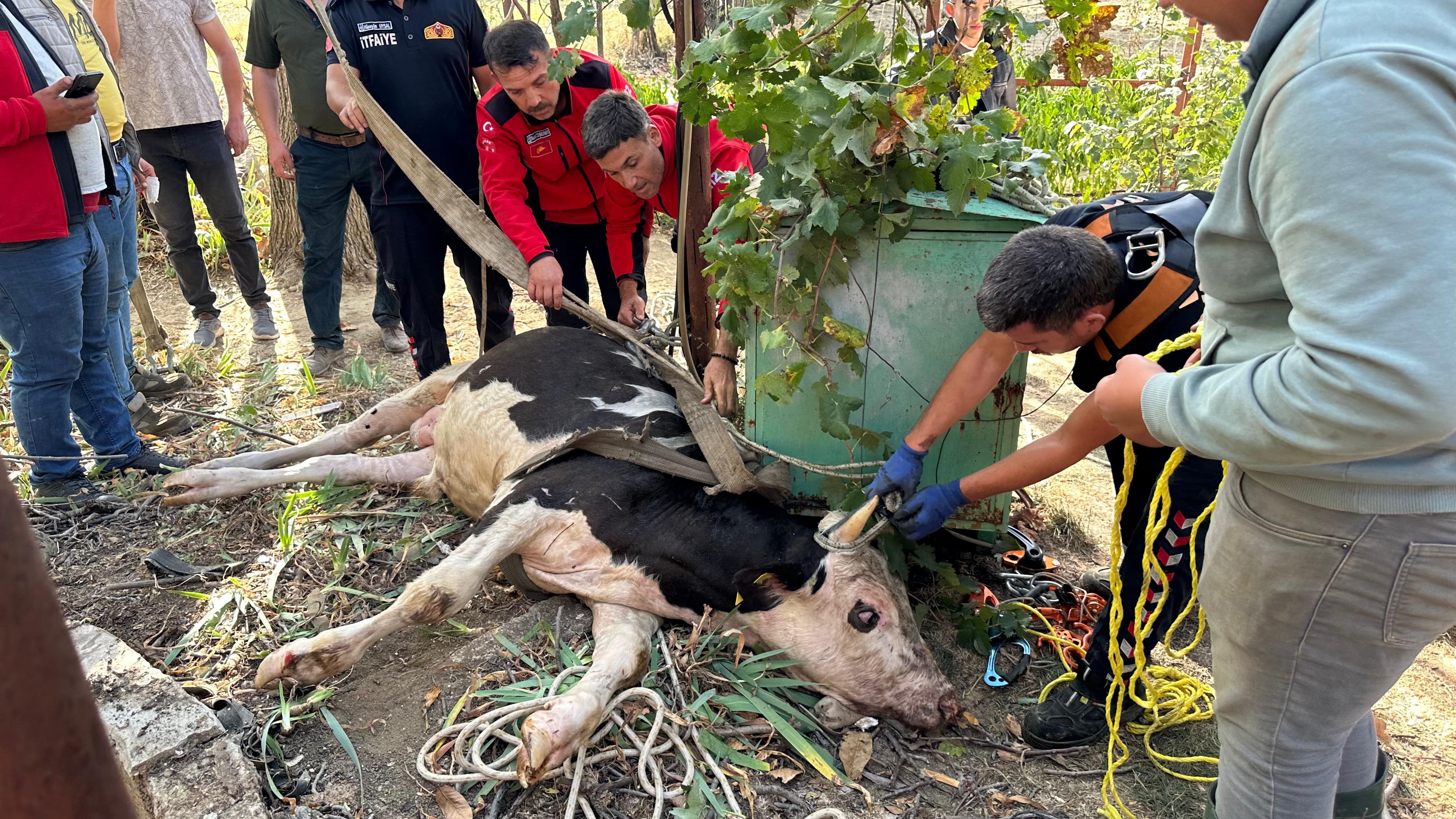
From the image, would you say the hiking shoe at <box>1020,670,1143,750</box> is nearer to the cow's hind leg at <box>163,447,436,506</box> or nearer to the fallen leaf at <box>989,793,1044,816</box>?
the fallen leaf at <box>989,793,1044,816</box>

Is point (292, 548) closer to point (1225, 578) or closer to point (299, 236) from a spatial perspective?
point (1225, 578)

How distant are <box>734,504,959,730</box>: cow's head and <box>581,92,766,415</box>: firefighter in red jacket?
745mm

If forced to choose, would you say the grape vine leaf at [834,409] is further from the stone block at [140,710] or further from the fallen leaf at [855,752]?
the stone block at [140,710]

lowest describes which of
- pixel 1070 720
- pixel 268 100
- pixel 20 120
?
pixel 1070 720

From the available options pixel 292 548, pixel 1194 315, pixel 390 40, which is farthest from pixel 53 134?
pixel 1194 315

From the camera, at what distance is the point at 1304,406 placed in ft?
4.11

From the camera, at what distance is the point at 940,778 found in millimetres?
2605

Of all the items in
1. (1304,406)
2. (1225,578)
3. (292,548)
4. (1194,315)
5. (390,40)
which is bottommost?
(292,548)

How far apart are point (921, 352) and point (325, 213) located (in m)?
3.94

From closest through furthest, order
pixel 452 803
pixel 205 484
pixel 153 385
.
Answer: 1. pixel 452 803
2. pixel 205 484
3. pixel 153 385

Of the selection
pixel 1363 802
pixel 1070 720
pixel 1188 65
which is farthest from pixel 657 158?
pixel 1188 65

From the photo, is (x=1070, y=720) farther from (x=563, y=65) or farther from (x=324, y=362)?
(x=324, y=362)

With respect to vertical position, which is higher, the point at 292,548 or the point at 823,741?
the point at 292,548

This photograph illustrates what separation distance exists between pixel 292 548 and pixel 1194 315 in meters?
3.26
